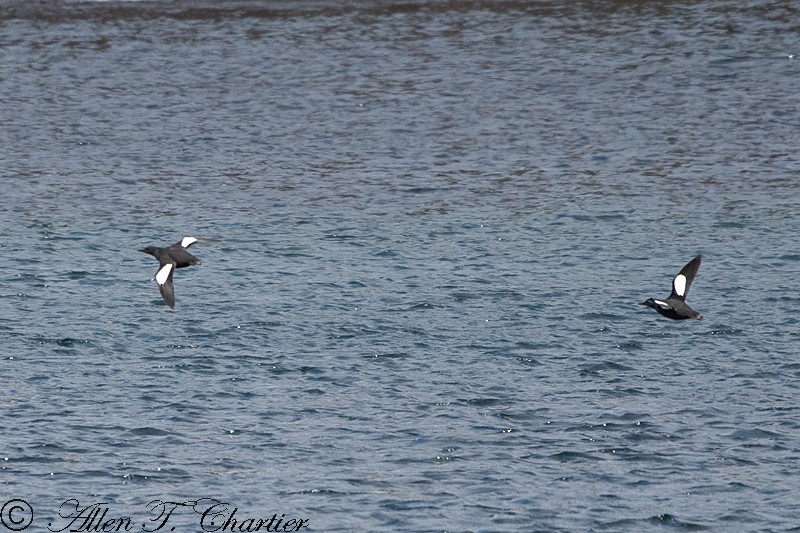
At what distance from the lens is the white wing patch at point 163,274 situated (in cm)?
2039

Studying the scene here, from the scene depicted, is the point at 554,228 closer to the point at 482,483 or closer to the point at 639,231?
the point at 639,231

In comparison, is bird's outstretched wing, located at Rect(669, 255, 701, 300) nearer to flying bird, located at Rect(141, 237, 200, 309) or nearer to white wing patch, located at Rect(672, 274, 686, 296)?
white wing patch, located at Rect(672, 274, 686, 296)

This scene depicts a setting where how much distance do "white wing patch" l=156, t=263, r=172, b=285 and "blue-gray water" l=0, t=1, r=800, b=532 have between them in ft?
6.59

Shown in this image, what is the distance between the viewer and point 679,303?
2172 centimetres

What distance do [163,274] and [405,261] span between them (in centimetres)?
877

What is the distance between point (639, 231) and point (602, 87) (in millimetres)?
13070

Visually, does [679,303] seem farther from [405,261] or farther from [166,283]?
[405,261]

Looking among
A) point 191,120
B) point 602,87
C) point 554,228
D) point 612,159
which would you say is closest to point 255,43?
point 191,120

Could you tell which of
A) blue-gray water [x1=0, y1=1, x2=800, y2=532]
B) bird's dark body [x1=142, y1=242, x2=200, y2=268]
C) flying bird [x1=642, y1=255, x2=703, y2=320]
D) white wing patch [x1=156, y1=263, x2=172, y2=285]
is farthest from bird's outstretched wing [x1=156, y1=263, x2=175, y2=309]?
flying bird [x1=642, y1=255, x2=703, y2=320]

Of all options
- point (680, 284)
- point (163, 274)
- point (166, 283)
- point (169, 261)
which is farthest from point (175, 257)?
point (680, 284)

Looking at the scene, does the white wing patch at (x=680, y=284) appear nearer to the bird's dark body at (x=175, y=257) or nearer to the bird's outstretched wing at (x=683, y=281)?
the bird's outstretched wing at (x=683, y=281)

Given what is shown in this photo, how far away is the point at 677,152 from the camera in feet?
122

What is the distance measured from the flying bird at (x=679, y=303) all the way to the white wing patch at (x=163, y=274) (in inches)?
283

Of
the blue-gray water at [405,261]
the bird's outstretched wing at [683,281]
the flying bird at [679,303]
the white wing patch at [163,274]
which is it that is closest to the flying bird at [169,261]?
the white wing patch at [163,274]
